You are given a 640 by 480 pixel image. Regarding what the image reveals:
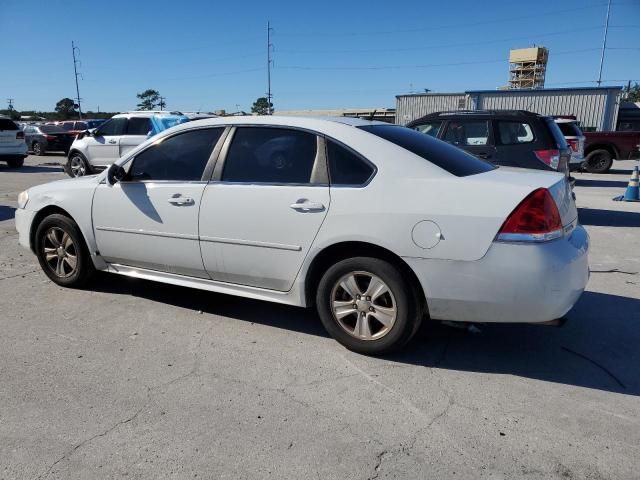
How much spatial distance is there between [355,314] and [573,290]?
53.3 inches

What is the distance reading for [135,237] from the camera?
13.8 ft

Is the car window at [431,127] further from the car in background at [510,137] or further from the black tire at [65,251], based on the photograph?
the black tire at [65,251]

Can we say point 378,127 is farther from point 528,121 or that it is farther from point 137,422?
point 528,121

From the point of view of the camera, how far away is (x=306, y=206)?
135 inches

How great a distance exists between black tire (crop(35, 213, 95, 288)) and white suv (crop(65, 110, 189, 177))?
27.2 feet

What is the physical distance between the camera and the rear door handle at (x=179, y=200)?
3.90 m

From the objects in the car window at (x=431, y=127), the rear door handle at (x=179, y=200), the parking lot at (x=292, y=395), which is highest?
the car window at (x=431, y=127)

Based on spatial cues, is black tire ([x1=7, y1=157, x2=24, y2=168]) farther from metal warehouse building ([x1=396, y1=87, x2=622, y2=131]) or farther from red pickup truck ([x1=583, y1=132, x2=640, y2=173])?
metal warehouse building ([x1=396, y1=87, x2=622, y2=131])

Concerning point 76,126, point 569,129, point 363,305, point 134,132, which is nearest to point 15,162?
point 76,126

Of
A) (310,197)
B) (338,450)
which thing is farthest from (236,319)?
(338,450)

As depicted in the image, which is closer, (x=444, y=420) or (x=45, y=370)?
(x=444, y=420)

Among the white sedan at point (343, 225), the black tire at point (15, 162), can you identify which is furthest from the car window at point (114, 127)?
the white sedan at point (343, 225)

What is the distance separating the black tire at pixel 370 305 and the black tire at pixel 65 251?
2393mm

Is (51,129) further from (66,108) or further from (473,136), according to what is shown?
(66,108)
